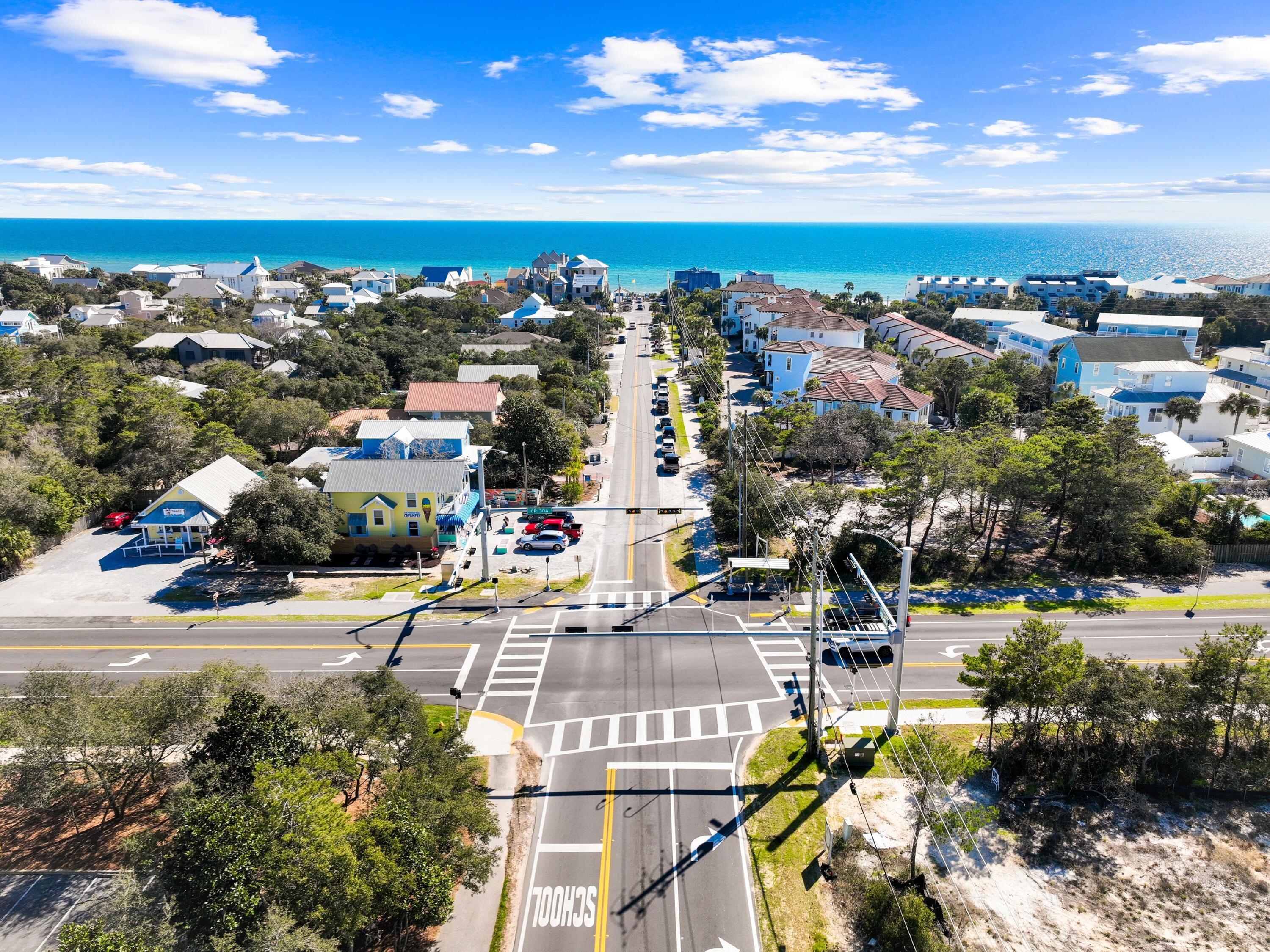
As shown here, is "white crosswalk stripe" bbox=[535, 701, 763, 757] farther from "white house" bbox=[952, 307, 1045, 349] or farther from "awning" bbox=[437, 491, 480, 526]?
"white house" bbox=[952, 307, 1045, 349]

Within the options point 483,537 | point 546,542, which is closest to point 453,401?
point 546,542

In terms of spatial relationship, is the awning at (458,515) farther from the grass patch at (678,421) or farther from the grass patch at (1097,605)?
the grass patch at (1097,605)

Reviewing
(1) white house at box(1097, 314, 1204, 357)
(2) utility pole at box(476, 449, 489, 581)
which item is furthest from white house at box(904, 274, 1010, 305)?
(2) utility pole at box(476, 449, 489, 581)

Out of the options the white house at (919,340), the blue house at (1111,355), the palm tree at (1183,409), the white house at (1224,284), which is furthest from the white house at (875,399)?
the white house at (1224,284)

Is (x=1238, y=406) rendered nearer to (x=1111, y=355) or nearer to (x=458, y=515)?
(x=1111, y=355)

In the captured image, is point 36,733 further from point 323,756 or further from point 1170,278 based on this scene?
point 1170,278

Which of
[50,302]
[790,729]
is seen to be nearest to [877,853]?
[790,729]

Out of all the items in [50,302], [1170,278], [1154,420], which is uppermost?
[1170,278]
